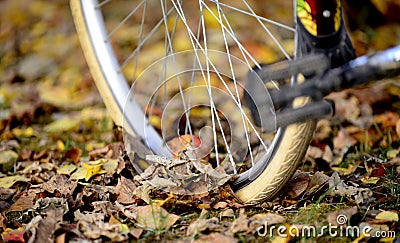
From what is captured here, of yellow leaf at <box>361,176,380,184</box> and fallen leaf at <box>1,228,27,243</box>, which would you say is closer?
fallen leaf at <box>1,228,27,243</box>

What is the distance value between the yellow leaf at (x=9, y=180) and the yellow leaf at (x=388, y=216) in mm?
1150

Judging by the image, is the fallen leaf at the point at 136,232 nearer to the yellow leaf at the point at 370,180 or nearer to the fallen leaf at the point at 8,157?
the yellow leaf at the point at 370,180

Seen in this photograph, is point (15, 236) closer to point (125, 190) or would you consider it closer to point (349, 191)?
point (125, 190)

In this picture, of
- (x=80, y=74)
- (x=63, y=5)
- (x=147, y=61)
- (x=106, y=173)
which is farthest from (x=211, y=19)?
(x=106, y=173)

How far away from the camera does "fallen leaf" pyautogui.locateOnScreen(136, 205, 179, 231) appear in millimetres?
1512

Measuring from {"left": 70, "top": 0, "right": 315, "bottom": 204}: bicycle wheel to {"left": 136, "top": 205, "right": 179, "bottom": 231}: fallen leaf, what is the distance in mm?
225

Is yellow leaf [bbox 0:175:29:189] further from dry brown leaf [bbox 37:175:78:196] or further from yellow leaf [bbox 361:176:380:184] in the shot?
yellow leaf [bbox 361:176:380:184]

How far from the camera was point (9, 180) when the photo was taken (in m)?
2.00

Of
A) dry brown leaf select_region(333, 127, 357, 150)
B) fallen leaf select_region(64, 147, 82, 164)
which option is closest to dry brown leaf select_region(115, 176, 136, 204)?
fallen leaf select_region(64, 147, 82, 164)

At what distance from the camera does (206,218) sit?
158 cm

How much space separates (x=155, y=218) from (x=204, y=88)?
816 mm

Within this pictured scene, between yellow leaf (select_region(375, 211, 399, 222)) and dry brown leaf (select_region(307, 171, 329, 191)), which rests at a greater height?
dry brown leaf (select_region(307, 171, 329, 191))

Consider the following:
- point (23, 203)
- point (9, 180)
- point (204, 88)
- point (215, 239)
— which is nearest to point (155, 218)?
point (215, 239)

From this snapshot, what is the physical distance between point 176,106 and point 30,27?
5.18ft
